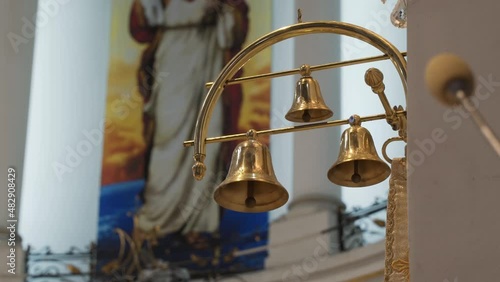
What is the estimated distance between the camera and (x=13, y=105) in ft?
29.0

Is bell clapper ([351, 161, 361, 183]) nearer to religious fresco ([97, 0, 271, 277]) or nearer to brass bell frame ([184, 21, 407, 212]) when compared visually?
brass bell frame ([184, 21, 407, 212])

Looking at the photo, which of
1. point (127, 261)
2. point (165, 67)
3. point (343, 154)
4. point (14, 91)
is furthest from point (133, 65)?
point (343, 154)

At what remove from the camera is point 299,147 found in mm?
8164

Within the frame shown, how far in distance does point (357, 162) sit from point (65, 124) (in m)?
5.57

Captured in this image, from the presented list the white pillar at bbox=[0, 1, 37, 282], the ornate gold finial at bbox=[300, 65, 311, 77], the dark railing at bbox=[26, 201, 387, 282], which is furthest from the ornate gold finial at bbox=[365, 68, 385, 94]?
the white pillar at bbox=[0, 1, 37, 282]

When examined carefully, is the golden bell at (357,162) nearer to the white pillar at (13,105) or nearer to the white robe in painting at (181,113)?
the white robe in painting at (181,113)

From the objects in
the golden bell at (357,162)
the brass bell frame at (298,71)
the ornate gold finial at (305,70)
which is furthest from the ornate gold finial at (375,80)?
the ornate gold finial at (305,70)

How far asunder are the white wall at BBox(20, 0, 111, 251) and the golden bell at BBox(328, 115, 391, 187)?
17.0ft

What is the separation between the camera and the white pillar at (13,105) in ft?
28.1

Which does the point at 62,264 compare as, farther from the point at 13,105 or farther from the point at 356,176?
the point at 356,176

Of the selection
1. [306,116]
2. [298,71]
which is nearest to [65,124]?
[306,116]

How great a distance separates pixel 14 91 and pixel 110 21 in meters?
1.19

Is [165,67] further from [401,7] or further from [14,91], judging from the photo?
[401,7]

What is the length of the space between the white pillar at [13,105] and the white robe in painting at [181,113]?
3.32ft
